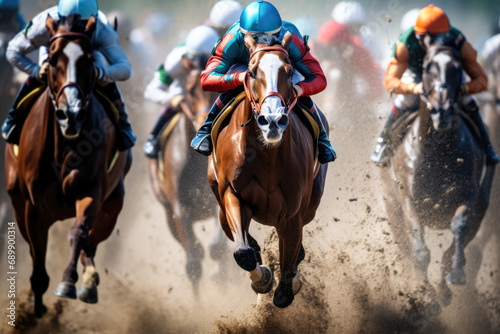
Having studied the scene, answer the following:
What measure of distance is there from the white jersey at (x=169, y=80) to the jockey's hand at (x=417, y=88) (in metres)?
2.54

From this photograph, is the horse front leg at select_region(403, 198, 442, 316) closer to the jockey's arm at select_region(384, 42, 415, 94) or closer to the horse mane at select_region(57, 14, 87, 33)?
the jockey's arm at select_region(384, 42, 415, 94)

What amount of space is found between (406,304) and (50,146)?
3.58 metres

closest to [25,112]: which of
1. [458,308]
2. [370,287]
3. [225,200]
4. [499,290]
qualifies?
[225,200]

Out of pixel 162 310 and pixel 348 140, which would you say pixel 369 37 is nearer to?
pixel 348 140

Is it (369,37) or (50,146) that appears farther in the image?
(369,37)

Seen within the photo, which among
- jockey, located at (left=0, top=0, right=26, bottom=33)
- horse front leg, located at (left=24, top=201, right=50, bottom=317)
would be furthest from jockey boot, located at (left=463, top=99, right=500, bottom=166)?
jockey, located at (left=0, top=0, right=26, bottom=33)

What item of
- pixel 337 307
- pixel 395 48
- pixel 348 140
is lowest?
pixel 337 307

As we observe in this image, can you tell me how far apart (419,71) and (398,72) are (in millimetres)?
222

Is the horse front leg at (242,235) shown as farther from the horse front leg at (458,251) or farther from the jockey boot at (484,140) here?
the jockey boot at (484,140)

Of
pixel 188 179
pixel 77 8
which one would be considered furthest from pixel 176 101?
pixel 77 8

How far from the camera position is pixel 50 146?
22.1 feet

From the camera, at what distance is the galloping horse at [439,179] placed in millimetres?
7953

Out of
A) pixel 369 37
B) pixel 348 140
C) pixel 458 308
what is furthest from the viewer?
pixel 369 37

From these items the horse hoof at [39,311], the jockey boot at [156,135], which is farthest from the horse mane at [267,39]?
the jockey boot at [156,135]
